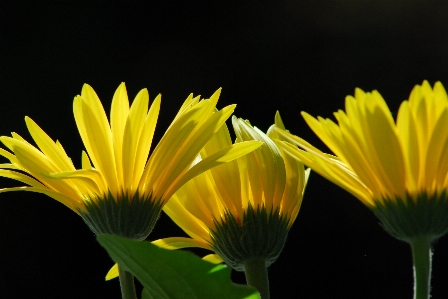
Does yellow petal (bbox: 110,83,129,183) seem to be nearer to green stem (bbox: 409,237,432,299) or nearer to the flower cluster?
the flower cluster

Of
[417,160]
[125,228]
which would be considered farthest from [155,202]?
[417,160]

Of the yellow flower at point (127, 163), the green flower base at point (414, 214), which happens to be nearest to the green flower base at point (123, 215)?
the yellow flower at point (127, 163)

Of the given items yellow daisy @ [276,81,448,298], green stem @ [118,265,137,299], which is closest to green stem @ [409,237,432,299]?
yellow daisy @ [276,81,448,298]

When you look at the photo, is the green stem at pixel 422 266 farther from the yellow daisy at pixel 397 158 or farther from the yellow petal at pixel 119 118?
the yellow petal at pixel 119 118

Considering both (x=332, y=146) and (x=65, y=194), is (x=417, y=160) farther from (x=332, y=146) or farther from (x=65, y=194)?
(x=65, y=194)

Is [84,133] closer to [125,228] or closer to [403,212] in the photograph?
[125,228]

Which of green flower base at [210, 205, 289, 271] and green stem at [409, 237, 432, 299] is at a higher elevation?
green flower base at [210, 205, 289, 271]
